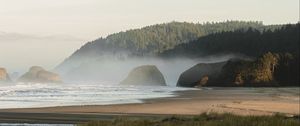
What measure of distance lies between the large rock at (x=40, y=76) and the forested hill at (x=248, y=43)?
39246mm

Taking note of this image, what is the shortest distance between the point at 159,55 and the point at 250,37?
55874mm

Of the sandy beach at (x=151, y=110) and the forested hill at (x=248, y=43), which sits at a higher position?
the forested hill at (x=248, y=43)

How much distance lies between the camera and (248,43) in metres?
145

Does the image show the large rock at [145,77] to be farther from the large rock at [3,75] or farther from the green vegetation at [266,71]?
the large rock at [3,75]

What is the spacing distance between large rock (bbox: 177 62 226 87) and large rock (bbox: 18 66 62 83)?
1914 inches

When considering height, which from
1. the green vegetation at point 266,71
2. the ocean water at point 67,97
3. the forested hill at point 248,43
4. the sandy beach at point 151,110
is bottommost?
the sandy beach at point 151,110

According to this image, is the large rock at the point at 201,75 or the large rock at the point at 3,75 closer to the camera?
the large rock at the point at 201,75

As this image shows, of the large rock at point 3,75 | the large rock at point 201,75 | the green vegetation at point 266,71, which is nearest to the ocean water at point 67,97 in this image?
the green vegetation at point 266,71

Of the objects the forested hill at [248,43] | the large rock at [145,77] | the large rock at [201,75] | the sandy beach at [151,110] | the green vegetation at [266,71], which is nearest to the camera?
the sandy beach at [151,110]

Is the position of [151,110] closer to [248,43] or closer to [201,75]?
[201,75]

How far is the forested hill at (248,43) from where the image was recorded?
131 m

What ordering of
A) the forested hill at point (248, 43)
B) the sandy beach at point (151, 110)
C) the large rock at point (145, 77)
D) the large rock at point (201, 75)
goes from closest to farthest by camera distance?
the sandy beach at point (151, 110) < the large rock at point (201, 75) < the forested hill at point (248, 43) < the large rock at point (145, 77)

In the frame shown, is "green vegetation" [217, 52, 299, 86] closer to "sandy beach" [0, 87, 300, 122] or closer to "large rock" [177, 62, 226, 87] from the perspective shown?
"large rock" [177, 62, 226, 87]

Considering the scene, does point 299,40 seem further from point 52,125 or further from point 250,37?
point 52,125
